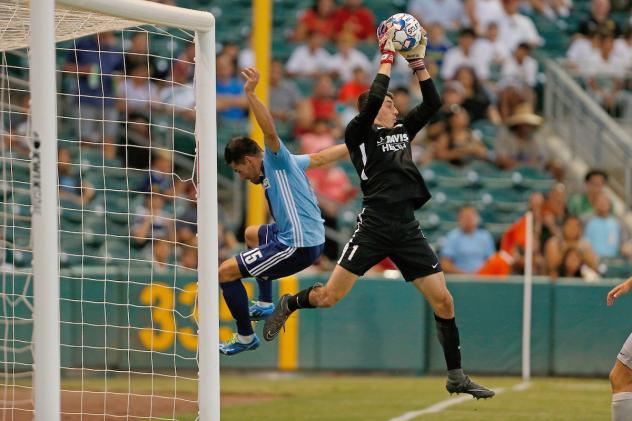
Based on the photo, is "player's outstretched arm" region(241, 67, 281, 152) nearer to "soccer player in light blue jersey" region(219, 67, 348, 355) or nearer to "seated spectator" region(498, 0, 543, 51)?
"soccer player in light blue jersey" region(219, 67, 348, 355)

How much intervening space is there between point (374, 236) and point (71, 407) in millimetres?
4554

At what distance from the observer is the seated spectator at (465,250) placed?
17.3m

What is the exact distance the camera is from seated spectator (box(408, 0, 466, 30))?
69.1ft

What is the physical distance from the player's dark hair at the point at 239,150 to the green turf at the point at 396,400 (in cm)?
314

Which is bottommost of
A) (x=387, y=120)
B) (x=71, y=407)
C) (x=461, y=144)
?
(x=71, y=407)

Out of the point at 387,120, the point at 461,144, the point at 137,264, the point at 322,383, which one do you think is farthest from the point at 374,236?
the point at 461,144

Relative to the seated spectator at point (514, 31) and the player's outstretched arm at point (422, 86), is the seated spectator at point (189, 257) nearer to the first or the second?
the player's outstretched arm at point (422, 86)

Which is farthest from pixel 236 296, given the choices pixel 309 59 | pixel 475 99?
pixel 309 59

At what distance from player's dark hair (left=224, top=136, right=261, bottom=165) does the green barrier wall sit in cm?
624

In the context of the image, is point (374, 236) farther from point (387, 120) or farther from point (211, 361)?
point (211, 361)

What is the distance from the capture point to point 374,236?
10.3 metres

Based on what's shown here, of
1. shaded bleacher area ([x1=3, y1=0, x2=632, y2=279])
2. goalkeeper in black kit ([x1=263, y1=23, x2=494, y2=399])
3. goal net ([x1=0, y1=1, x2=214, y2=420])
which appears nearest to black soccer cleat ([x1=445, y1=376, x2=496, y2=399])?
goalkeeper in black kit ([x1=263, y1=23, x2=494, y2=399])

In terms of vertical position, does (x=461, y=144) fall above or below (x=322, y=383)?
above

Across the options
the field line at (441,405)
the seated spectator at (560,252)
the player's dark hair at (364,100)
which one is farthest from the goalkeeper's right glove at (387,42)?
the seated spectator at (560,252)
